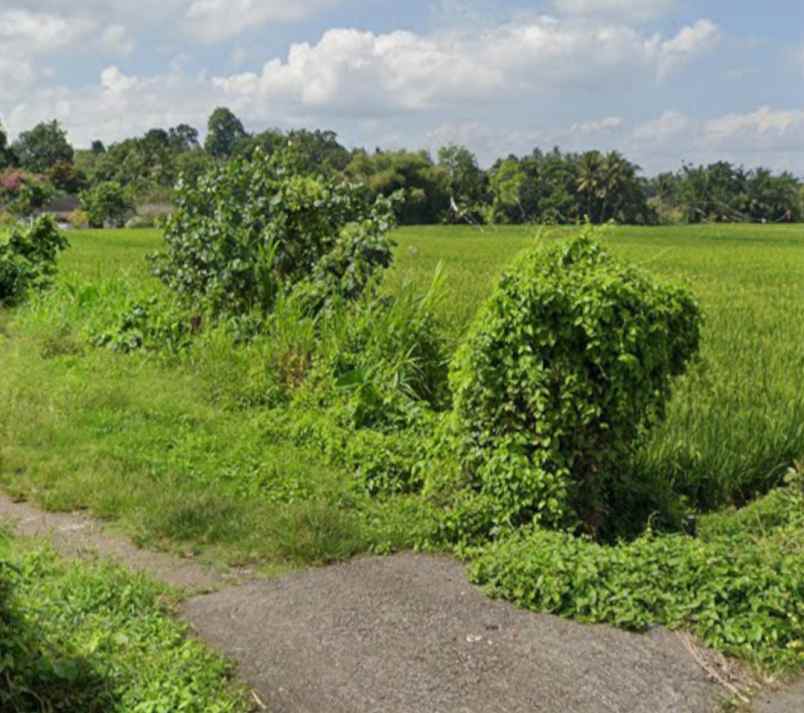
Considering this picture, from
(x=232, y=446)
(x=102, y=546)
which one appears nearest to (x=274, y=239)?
(x=232, y=446)

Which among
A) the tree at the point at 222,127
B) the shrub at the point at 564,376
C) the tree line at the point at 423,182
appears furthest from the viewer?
the tree at the point at 222,127

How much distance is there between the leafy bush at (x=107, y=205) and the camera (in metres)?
51.5

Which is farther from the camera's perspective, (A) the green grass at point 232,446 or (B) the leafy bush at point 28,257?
(B) the leafy bush at point 28,257

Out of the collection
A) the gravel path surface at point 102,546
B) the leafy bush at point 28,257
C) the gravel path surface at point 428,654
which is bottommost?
the gravel path surface at point 428,654

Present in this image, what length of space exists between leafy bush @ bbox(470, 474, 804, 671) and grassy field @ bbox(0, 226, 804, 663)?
14cm

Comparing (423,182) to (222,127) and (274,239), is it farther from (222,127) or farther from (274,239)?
(222,127)

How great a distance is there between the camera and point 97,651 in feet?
10.4

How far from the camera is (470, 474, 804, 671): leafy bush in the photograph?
3.61m

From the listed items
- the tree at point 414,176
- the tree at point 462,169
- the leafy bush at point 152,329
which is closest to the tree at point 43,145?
the tree at point 414,176

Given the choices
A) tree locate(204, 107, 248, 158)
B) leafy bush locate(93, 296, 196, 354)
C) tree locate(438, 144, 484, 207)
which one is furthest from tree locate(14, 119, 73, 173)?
leafy bush locate(93, 296, 196, 354)

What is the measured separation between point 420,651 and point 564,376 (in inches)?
67.8

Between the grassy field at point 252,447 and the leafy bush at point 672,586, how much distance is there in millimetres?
141

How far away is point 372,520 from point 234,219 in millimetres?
4836

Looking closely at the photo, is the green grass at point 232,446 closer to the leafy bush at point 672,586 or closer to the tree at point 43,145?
the leafy bush at point 672,586
